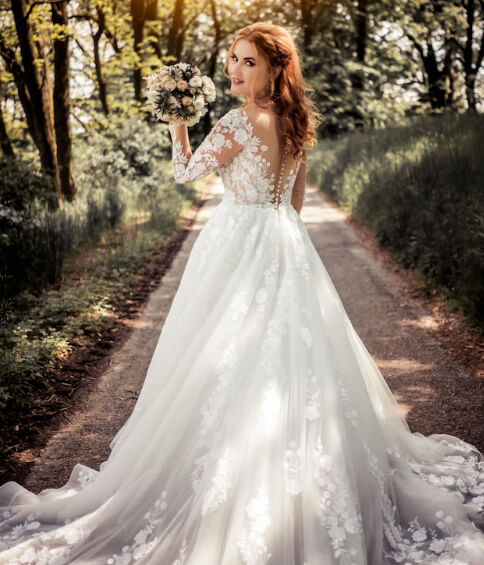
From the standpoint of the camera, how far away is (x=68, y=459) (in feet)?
12.0

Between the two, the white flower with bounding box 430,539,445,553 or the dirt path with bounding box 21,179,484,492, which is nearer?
the white flower with bounding box 430,539,445,553

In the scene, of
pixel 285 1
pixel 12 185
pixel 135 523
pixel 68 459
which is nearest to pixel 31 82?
pixel 12 185

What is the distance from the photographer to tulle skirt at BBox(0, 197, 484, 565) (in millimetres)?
2416

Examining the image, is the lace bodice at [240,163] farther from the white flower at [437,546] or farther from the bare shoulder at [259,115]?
the white flower at [437,546]

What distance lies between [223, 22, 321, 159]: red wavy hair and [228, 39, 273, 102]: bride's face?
0.02 m

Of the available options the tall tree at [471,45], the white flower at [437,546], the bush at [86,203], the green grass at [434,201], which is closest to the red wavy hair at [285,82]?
the white flower at [437,546]

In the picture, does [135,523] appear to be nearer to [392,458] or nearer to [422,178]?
[392,458]

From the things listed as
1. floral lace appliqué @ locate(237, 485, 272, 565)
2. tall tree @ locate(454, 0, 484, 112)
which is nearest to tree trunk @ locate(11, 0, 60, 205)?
floral lace appliqué @ locate(237, 485, 272, 565)

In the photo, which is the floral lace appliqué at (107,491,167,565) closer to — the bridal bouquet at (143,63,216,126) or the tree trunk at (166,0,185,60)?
the bridal bouquet at (143,63,216,126)

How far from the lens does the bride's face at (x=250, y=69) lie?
2920 millimetres

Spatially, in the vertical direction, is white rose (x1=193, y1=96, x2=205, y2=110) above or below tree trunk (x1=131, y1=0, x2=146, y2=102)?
below

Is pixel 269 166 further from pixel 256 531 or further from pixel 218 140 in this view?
pixel 256 531

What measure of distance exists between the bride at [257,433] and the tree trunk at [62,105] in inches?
331

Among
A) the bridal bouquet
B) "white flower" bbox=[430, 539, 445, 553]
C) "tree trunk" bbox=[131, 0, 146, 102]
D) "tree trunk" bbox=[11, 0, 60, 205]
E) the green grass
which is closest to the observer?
"white flower" bbox=[430, 539, 445, 553]
